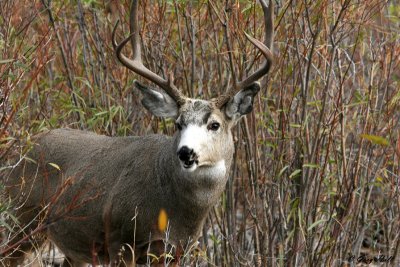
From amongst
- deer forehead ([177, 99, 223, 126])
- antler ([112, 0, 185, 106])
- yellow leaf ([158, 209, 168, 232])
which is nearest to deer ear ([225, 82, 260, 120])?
deer forehead ([177, 99, 223, 126])

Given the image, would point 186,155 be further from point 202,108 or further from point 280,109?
point 280,109

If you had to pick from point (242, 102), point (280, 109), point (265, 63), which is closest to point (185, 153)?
point (242, 102)

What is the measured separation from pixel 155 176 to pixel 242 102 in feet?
2.67

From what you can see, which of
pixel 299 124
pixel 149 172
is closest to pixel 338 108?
pixel 299 124

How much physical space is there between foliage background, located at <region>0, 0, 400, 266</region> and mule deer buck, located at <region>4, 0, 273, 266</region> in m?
0.48

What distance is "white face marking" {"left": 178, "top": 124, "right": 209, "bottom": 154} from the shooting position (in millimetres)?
5820

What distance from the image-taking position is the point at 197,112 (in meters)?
6.16

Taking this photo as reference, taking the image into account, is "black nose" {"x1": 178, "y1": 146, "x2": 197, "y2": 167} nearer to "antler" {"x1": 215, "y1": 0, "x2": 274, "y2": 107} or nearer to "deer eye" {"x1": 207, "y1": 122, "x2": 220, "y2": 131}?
"deer eye" {"x1": 207, "y1": 122, "x2": 220, "y2": 131}

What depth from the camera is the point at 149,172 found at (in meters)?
6.50

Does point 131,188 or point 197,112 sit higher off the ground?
point 197,112

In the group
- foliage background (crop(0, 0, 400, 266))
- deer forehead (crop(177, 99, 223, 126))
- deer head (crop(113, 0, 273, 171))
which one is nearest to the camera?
deer head (crop(113, 0, 273, 171))

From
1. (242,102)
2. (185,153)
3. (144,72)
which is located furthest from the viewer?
(144,72)

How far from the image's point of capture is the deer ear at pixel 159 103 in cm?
648

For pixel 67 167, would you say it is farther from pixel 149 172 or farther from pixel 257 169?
pixel 257 169
